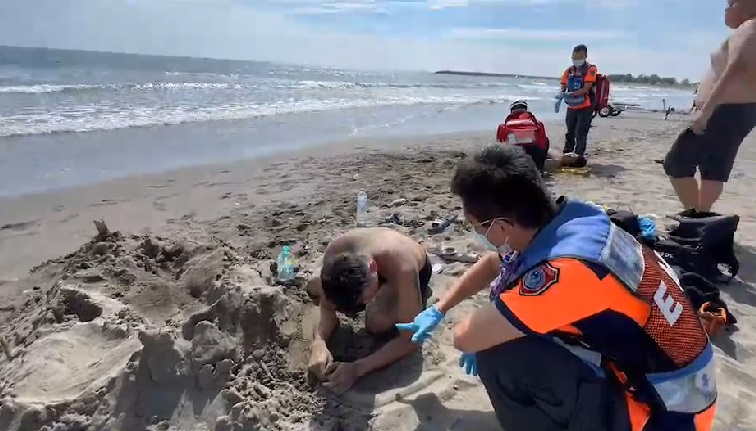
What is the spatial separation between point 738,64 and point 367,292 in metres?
2.93

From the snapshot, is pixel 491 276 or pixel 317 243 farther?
→ pixel 317 243

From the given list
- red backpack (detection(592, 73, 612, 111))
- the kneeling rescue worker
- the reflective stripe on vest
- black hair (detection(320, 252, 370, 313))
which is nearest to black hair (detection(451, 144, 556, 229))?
the kneeling rescue worker

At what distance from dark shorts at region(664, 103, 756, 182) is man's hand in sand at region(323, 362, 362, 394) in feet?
9.74

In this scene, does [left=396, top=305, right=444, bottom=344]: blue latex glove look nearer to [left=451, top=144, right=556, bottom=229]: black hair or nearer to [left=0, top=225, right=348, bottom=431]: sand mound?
[left=0, top=225, right=348, bottom=431]: sand mound

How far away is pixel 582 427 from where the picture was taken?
1.89 metres

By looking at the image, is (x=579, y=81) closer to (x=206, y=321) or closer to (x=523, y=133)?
(x=523, y=133)

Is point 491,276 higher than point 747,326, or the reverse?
point 491,276

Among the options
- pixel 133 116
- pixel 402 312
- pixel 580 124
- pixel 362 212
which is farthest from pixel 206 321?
pixel 133 116

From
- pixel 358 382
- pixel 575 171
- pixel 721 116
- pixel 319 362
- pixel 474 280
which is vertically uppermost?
pixel 721 116

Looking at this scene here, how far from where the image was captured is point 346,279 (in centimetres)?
265

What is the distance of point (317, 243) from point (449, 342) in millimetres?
1791

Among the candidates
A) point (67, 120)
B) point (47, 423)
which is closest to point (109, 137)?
point (67, 120)

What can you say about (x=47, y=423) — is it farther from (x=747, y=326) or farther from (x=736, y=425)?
(x=747, y=326)

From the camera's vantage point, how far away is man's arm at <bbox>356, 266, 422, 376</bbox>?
2.84 meters
